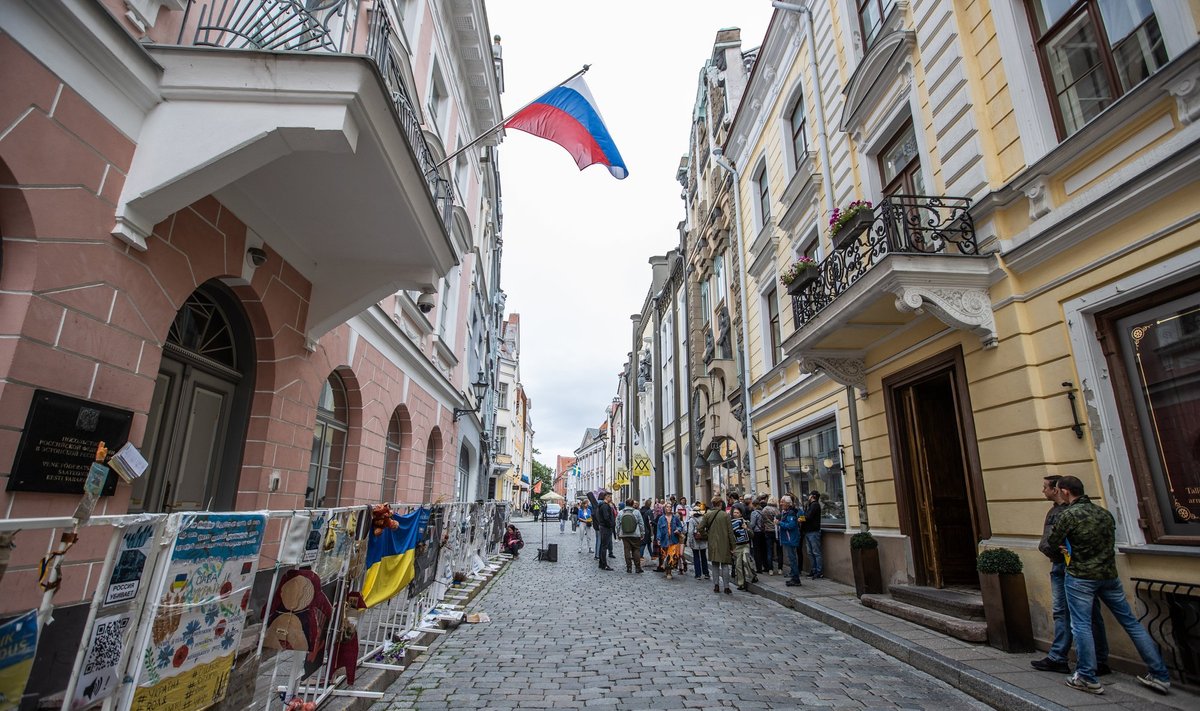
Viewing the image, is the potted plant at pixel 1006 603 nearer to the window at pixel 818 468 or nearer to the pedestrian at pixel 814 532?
the window at pixel 818 468

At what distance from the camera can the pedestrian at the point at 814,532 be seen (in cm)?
1112

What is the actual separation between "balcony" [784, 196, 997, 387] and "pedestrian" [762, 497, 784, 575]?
4798 millimetres

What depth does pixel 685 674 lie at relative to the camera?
18.0ft

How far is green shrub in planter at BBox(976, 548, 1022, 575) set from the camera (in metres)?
5.90

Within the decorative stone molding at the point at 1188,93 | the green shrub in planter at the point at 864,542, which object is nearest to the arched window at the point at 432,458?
the green shrub in planter at the point at 864,542

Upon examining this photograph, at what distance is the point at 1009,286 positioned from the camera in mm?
6559

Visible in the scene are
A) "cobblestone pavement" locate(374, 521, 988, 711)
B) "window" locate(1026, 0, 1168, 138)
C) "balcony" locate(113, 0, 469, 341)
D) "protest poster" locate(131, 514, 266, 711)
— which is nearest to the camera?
"protest poster" locate(131, 514, 266, 711)

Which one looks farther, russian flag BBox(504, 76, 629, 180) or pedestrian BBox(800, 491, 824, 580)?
pedestrian BBox(800, 491, 824, 580)

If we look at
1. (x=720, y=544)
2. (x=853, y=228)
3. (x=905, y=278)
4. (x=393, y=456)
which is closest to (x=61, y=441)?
(x=393, y=456)

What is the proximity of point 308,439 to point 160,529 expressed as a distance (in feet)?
14.5

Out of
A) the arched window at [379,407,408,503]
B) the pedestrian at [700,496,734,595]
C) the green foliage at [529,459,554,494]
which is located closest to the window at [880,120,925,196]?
the pedestrian at [700,496,734,595]

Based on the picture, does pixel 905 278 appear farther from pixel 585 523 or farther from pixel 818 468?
pixel 585 523

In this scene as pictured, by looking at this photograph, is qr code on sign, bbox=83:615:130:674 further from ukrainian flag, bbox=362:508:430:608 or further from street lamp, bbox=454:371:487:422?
street lamp, bbox=454:371:487:422

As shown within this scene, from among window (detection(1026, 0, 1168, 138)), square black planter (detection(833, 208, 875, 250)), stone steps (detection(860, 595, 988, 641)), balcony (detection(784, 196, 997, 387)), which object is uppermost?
window (detection(1026, 0, 1168, 138))
